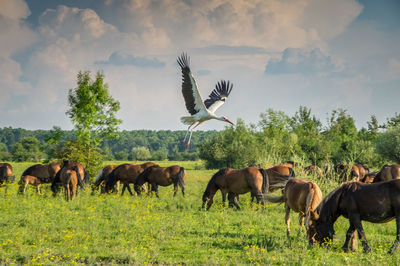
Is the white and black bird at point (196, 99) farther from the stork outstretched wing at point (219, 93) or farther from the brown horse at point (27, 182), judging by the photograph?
the brown horse at point (27, 182)

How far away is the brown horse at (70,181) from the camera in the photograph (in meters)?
14.5

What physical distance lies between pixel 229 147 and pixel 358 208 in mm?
40366

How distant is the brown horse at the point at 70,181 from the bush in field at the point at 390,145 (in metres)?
28.4

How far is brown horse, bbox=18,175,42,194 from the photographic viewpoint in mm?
16297

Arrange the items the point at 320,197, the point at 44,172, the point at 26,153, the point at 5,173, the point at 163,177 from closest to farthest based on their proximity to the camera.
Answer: the point at 320,197
the point at 163,177
the point at 44,172
the point at 5,173
the point at 26,153

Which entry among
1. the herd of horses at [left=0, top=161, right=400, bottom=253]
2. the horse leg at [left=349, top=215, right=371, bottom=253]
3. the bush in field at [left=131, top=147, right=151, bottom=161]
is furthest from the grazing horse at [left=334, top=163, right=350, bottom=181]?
the bush in field at [left=131, top=147, right=151, bottom=161]

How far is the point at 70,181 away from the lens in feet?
48.3

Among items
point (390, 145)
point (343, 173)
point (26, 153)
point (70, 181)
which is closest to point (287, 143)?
point (390, 145)

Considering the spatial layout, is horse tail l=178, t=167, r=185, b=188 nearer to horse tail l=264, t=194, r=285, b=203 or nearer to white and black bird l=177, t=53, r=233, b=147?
white and black bird l=177, t=53, r=233, b=147

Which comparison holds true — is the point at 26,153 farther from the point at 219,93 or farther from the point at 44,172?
the point at 219,93

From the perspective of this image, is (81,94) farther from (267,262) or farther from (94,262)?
(267,262)

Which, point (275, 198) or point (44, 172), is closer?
point (275, 198)

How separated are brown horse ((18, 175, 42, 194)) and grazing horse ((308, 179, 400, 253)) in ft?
45.0

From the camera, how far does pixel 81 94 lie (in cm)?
2505
